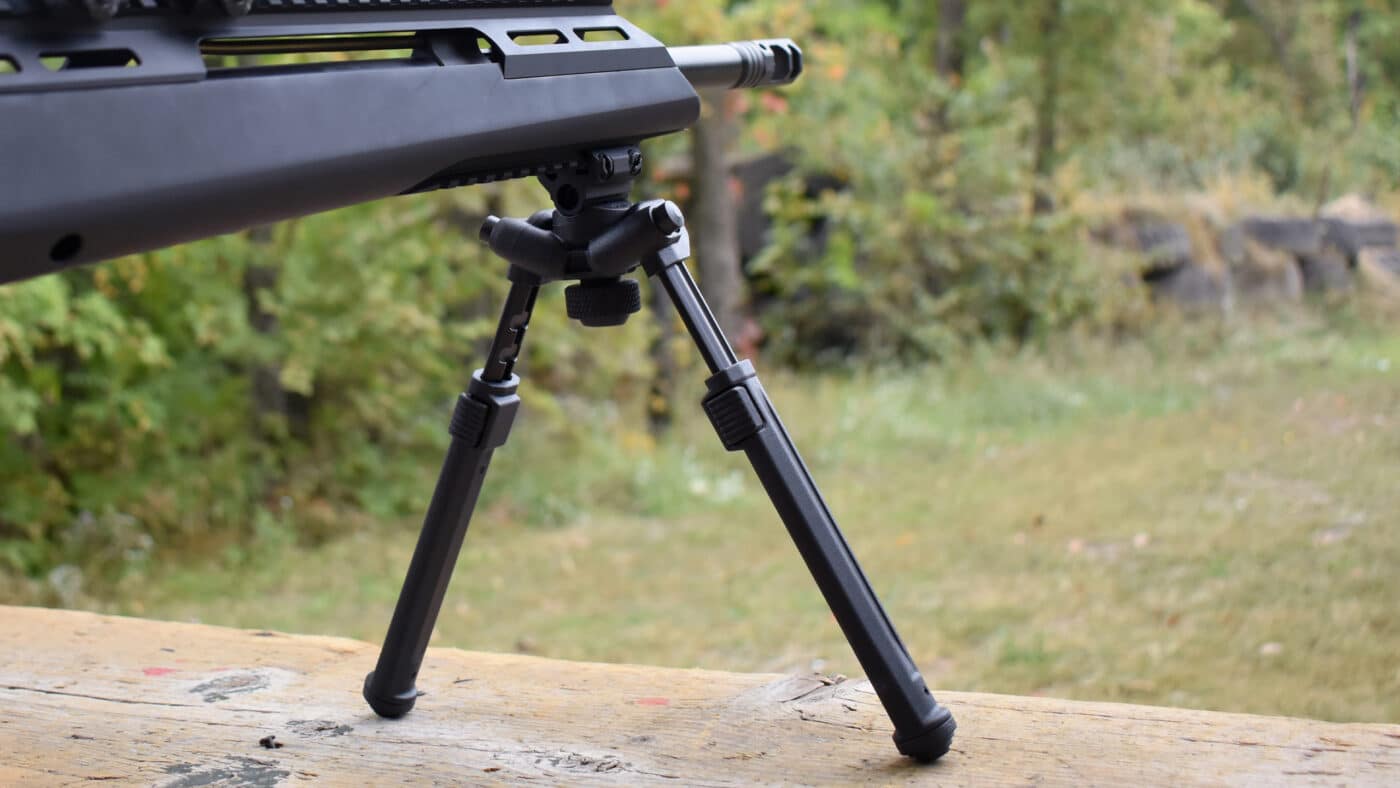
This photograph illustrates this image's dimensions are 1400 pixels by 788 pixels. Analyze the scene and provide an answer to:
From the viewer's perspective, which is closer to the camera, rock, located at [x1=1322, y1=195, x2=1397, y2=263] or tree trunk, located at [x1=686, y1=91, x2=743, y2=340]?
rock, located at [x1=1322, y1=195, x2=1397, y2=263]

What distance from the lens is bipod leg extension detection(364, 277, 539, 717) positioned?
2.00m

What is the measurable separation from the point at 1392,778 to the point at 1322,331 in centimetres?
604

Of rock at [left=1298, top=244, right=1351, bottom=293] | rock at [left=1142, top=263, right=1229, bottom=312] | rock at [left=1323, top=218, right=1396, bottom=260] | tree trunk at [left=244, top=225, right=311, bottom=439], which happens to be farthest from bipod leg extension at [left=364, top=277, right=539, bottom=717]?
rock at [left=1142, top=263, right=1229, bottom=312]

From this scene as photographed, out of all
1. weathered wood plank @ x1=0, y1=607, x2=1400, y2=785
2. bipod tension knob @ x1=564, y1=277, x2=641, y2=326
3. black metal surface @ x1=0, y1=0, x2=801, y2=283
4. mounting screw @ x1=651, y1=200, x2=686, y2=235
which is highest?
black metal surface @ x1=0, y1=0, x2=801, y2=283

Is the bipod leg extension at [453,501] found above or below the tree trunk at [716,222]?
above

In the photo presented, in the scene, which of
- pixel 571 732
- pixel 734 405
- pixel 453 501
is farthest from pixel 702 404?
pixel 571 732

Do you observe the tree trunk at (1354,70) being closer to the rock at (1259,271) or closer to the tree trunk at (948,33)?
the rock at (1259,271)

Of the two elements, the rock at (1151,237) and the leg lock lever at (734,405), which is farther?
the rock at (1151,237)

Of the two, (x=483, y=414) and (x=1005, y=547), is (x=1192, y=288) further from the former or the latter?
(x=483, y=414)

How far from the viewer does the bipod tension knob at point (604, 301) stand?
6.30ft

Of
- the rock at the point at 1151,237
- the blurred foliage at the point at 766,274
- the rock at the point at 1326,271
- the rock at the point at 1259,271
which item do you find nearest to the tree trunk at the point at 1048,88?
the blurred foliage at the point at 766,274

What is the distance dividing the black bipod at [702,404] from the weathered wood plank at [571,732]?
0.50 ft

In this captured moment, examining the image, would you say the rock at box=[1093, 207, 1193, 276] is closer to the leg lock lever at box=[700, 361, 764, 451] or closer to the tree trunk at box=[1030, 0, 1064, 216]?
the tree trunk at box=[1030, 0, 1064, 216]

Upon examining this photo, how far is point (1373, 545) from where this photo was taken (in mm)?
4043
